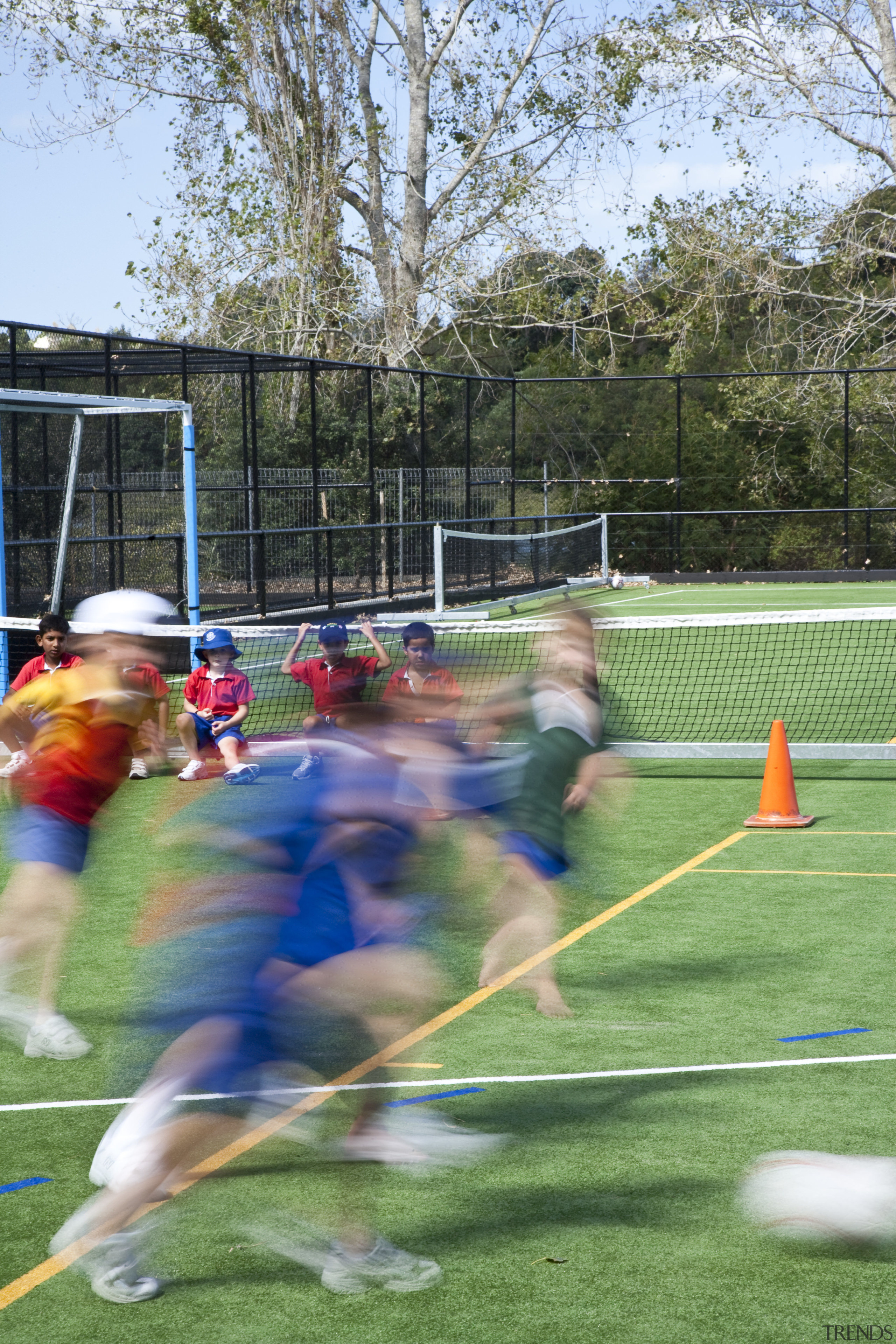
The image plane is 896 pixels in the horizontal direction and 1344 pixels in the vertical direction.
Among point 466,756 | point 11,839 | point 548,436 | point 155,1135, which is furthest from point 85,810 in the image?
point 548,436

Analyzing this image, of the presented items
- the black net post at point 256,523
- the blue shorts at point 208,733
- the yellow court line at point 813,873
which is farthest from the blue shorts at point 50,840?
the black net post at point 256,523

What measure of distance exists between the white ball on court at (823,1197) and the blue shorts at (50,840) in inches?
105

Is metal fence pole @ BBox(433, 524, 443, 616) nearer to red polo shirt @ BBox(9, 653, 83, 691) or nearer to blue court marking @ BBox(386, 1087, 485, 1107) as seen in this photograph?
red polo shirt @ BBox(9, 653, 83, 691)

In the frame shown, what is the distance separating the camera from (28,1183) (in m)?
4.70

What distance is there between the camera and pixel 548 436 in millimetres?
45125

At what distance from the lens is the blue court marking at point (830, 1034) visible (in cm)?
586

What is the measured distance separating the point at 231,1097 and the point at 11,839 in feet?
4.82

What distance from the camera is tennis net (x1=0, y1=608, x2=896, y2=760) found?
11.6 m

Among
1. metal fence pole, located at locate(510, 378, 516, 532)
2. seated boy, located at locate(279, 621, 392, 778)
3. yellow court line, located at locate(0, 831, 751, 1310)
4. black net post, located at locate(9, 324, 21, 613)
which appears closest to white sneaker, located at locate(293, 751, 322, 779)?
Result: seated boy, located at locate(279, 621, 392, 778)

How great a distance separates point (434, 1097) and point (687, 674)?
43.4 ft

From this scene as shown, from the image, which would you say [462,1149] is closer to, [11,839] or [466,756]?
[466,756]

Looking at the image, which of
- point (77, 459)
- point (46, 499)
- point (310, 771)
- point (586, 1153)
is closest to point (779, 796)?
point (586, 1153)

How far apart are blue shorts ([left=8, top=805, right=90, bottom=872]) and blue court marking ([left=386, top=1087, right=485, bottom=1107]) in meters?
1.49

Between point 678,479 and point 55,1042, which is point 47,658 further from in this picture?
point 678,479
